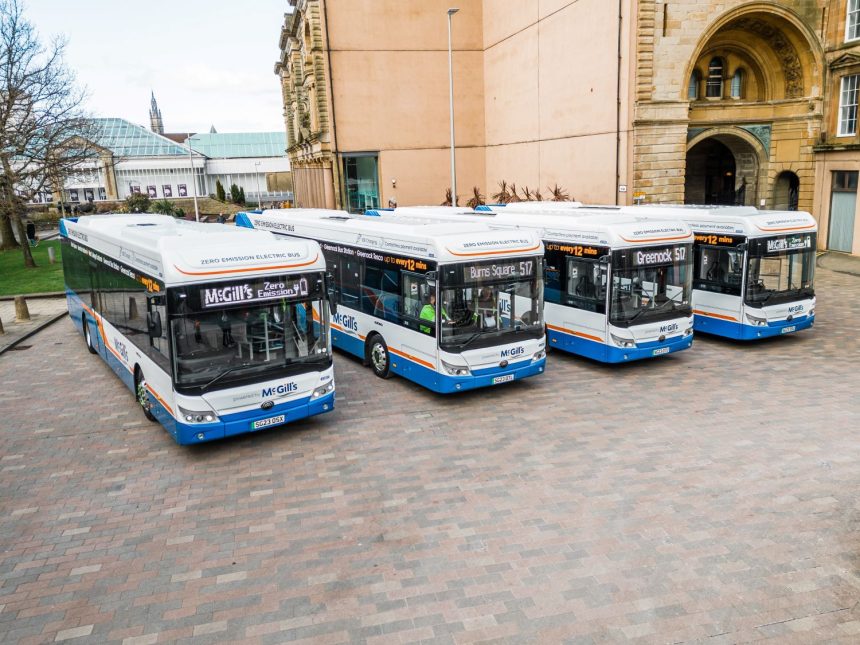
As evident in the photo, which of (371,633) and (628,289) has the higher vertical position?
(628,289)

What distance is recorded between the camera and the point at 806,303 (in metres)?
14.5

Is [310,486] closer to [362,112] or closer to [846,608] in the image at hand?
[846,608]

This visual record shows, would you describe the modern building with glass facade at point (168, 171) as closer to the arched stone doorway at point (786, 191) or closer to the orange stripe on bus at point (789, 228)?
the arched stone doorway at point (786, 191)

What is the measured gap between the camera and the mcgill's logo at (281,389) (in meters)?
9.45

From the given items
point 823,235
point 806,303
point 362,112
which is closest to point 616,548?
point 806,303

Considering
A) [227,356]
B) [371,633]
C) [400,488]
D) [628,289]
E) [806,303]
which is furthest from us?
[806,303]

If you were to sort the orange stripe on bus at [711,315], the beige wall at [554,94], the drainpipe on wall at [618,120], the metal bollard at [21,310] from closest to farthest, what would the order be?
1. the orange stripe on bus at [711,315]
2. the metal bollard at [21,310]
3. the drainpipe on wall at [618,120]
4. the beige wall at [554,94]

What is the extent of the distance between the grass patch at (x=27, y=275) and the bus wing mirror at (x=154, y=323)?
727 inches

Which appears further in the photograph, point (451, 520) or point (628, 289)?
point (628, 289)

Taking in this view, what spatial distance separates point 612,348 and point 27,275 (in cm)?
2668

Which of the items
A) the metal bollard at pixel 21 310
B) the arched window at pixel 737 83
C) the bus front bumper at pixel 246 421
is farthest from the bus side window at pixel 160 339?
the arched window at pixel 737 83

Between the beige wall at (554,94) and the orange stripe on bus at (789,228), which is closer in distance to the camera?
the orange stripe on bus at (789,228)

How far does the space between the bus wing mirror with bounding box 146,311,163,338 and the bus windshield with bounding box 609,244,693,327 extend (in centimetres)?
787

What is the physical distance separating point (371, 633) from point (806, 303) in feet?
41.5
